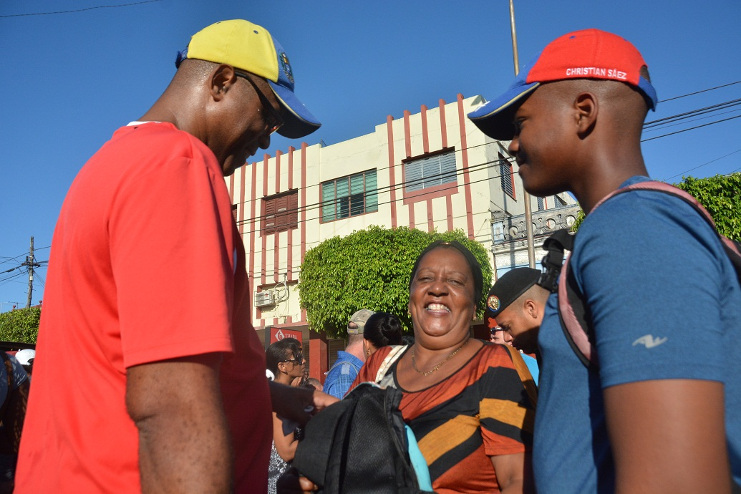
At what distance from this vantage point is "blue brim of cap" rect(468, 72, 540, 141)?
1.44 meters

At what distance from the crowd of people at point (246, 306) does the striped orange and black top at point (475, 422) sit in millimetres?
850

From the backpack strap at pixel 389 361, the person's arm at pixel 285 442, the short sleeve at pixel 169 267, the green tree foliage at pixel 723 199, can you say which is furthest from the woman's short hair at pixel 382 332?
the green tree foliage at pixel 723 199

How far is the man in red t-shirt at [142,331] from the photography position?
0.98 meters

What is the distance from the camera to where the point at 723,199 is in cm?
1055

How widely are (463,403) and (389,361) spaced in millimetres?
680

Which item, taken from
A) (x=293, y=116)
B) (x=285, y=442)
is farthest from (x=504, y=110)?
(x=285, y=442)

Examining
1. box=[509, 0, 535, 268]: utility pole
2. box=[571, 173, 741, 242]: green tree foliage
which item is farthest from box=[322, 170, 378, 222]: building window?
box=[571, 173, 741, 242]: green tree foliage

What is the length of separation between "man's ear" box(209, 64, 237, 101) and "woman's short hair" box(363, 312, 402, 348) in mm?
3966

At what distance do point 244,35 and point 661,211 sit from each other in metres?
1.25

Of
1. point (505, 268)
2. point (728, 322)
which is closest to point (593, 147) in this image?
point (728, 322)

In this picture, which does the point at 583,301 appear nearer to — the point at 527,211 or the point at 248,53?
the point at 248,53

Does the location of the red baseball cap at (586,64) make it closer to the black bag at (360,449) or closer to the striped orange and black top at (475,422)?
the black bag at (360,449)

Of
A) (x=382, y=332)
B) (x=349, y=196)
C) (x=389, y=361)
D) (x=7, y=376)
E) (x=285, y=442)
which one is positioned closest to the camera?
(x=285, y=442)

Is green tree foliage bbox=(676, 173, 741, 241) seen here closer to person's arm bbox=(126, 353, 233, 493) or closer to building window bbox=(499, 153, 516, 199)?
building window bbox=(499, 153, 516, 199)
